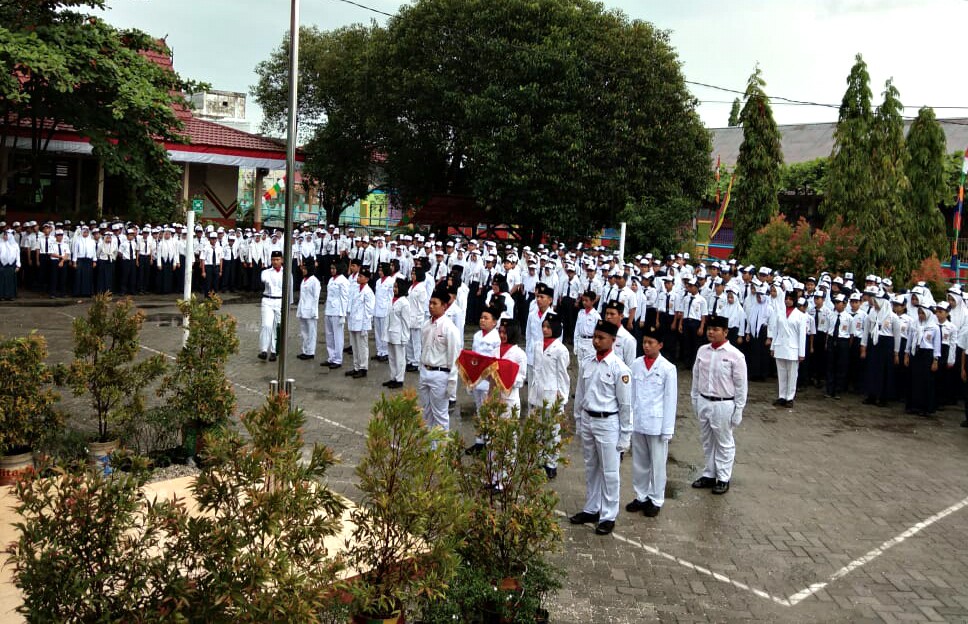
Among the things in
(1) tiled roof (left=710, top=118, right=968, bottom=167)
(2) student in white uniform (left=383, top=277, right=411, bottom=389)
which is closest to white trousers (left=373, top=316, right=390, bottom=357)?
(2) student in white uniform (left=383, top=277, right=411, bottom=389)

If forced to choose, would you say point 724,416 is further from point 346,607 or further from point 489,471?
point 346,607

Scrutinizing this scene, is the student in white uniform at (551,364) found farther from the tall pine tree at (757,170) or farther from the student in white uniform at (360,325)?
the tall pine tree at (757,170)

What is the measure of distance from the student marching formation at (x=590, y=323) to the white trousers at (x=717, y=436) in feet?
0.06

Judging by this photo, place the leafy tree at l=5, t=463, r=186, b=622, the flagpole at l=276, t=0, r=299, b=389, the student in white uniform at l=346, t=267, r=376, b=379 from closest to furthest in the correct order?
the leafy tree at l=5, t=463, r=186, b=622 → the flagpole at l=276, t=0, r=299, b=389 → the student in white uniform at l=346, t=267, r=376, b=379

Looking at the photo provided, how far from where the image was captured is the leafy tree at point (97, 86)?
703 inches

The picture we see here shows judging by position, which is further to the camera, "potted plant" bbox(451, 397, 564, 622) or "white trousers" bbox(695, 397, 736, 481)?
"white trousers" bbox(695, 397, 736, 481)

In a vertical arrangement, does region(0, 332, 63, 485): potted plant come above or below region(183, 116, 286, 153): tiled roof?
below

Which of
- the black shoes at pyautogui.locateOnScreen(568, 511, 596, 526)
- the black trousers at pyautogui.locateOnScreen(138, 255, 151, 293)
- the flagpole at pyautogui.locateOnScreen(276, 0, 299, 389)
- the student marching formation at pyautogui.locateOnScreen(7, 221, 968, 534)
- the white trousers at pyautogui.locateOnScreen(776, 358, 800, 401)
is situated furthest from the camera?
the black trousers at pyautogui.locateOnScreen(138, 255, 151, 293)

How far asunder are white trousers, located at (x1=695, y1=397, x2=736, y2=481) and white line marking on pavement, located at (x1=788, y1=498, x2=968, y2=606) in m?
1.71

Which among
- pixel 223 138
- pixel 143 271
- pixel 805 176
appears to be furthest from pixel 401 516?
pixel 805 176

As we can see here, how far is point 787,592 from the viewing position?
656 cm

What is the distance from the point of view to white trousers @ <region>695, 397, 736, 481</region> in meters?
8.77

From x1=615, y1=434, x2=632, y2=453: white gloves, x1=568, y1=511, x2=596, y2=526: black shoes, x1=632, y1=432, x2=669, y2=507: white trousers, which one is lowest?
x1=568, y1=511, x2=596, y2=526: black shoes

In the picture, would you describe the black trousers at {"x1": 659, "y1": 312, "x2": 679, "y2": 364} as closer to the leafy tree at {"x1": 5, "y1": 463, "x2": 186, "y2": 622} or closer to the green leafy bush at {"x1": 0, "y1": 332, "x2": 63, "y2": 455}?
the green leafy bush at {"x1": 0, "y1": 332, "x2": 63, "y2": 455}
